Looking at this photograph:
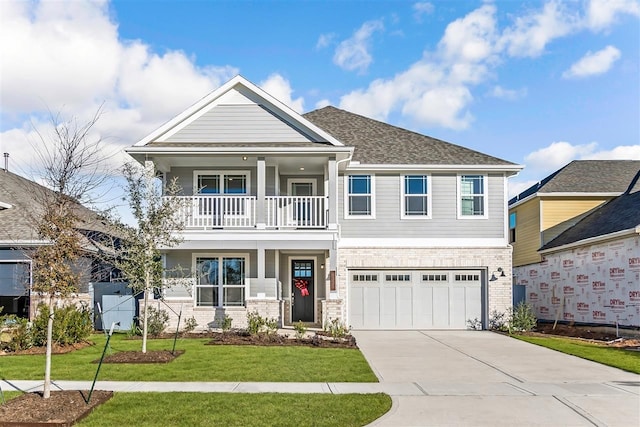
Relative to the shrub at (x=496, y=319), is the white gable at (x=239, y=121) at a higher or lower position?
higher

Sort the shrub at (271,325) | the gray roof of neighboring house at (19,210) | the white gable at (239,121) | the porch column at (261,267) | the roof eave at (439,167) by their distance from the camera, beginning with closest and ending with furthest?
the shrub at (271,325), the porch column at (261,267), the gray roof of neighboring house at (19,210), the white gable at (239,121), the roof eave at (439,167)

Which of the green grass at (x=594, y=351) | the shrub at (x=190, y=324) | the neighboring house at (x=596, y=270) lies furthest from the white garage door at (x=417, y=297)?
the shrub at (x=190, y=324)

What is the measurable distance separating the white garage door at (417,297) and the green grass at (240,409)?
11.0 m

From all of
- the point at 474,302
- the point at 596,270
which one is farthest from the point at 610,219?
the point at 474,302

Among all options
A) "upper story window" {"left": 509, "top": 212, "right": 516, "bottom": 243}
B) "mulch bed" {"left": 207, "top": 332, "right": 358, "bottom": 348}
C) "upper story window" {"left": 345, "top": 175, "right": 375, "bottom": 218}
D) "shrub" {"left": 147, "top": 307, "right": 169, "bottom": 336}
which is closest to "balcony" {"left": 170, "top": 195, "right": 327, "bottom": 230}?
"upper story window" {"left": 345, "top": 175, "right": 375, "bottom": 218}

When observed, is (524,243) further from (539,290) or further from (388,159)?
(388,159)

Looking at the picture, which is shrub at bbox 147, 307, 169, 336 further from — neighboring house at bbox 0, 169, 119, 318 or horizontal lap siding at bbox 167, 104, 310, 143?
horizontal lap siding at bbox 167, 104, 310, 143

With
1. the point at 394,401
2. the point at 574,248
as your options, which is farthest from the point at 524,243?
the point at 394,401

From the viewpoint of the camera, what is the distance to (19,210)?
64.3 ft

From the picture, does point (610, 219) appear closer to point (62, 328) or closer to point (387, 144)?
point (387, 144)

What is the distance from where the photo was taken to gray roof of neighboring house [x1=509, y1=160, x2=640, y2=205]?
23.9m

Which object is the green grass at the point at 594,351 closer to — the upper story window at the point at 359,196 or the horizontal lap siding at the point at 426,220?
the horizontal lap siding at the point at 426,220

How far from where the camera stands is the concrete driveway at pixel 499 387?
24.9 feet

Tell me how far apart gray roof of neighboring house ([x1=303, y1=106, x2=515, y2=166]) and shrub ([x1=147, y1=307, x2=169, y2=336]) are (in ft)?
27.6
